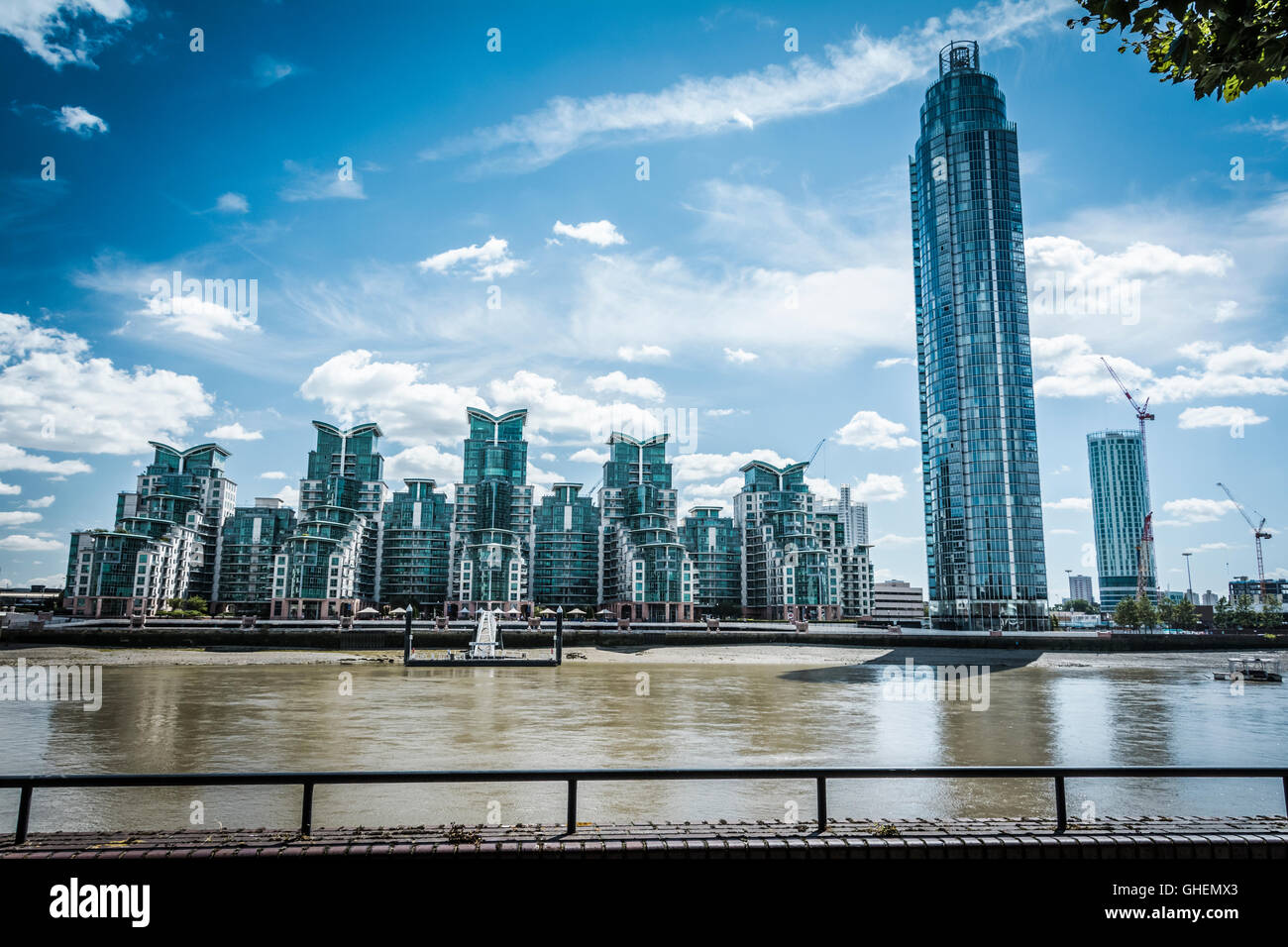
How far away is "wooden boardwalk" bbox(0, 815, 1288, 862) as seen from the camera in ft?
21.6

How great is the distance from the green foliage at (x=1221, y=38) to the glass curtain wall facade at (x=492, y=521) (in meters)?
150

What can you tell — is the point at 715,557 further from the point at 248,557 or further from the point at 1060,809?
the point at 1060,809

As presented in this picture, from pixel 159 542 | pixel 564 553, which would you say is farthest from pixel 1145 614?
pixel 159 542

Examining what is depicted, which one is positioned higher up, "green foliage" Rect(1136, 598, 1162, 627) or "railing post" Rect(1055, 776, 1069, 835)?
"railing post" Rect(1055, 776, 1069, 835)

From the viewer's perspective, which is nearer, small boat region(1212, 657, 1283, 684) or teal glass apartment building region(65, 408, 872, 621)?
small boat region(1212, 657, 1283, 684)

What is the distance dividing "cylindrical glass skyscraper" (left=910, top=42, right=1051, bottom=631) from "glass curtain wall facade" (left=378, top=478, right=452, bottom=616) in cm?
11049

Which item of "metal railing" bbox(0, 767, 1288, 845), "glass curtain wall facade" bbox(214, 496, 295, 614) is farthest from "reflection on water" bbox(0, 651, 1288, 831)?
"glass curtain wall facade" bbox(214, 496, 295, 614)

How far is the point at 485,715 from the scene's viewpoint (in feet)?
118

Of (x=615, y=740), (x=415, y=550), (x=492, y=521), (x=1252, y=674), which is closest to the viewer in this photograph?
(x=615, y=740)

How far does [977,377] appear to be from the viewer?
160375 millimetres

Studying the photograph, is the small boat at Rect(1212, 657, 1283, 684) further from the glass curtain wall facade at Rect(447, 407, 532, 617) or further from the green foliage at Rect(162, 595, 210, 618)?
the green foliage at Rect(162, 595, 210, 618)

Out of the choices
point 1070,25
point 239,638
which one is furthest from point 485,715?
point 239,638

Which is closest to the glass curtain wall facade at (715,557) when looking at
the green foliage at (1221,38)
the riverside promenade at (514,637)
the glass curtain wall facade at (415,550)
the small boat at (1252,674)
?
the riverside promenade at (514,637)

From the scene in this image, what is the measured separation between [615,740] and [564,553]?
157 m
